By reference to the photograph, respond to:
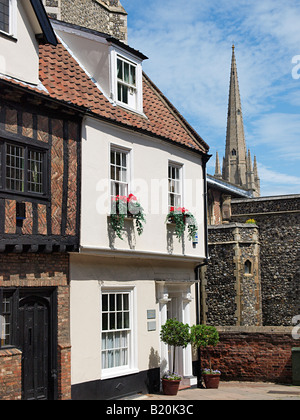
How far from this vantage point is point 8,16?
475 inches

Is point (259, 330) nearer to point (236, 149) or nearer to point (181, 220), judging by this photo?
point (181, 220)

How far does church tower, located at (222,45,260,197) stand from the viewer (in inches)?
3990

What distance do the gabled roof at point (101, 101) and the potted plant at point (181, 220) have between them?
6.78ft

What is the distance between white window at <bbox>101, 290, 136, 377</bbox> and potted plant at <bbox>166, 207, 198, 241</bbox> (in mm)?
2556

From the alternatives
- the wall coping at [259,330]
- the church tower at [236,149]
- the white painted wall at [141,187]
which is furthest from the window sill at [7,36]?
the church tower at [236,149]

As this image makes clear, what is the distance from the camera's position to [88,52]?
15.5m

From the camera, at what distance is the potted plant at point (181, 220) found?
1598cm

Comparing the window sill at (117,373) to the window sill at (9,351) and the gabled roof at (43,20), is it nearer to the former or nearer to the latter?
the window sill at (9,351)

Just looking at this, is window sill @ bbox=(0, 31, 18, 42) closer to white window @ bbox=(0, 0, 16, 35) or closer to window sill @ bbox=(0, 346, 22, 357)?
white window @ bbox=(0, 0, 16, 35)

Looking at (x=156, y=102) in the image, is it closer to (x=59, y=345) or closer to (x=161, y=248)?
(x=161, y=248)

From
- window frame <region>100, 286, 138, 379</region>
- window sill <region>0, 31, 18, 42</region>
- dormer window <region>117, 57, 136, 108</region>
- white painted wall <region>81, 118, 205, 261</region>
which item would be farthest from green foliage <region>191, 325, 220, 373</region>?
window sill <region>0, 31, 18, 42</region>

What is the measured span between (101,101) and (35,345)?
21.1 feet
